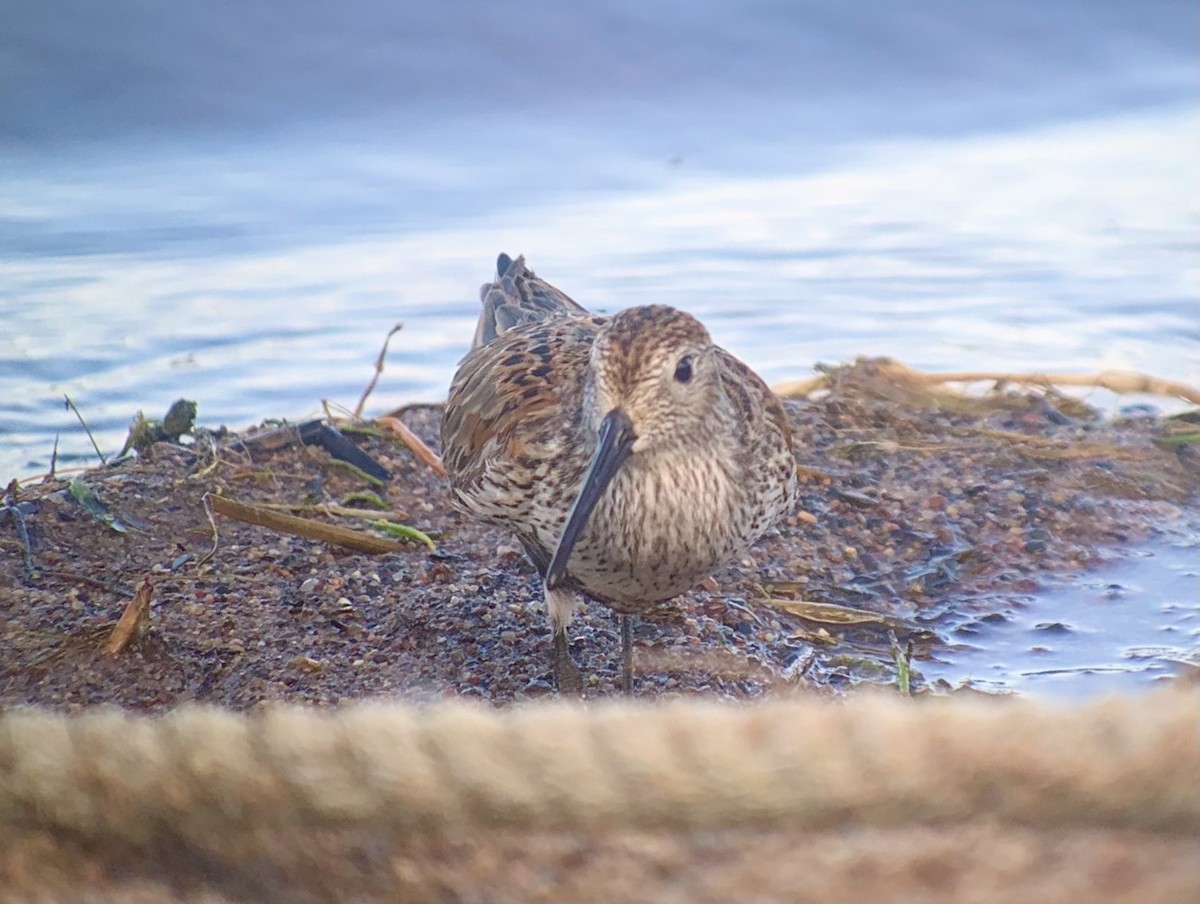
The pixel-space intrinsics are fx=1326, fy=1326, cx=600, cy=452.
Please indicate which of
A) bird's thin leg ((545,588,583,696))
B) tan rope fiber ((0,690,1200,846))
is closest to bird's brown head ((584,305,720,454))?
bird's thin leg ((545,588,583,696))

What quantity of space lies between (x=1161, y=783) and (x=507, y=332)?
354 cm

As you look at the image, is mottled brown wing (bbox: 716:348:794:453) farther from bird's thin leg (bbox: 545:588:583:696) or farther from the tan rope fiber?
the tan rope fiber

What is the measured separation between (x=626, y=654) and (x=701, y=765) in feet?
9.03

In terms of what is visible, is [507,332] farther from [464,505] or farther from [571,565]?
[571,565]

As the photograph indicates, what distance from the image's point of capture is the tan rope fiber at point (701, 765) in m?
0.58

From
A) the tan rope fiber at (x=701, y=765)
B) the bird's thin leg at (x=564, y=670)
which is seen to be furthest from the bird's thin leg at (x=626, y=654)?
the tan rope fiber at (x=701, y=765)

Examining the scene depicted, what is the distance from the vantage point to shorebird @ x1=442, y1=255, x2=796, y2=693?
2.98m

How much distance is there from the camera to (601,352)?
118 inches

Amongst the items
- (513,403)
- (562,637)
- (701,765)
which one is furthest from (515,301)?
(701,765)

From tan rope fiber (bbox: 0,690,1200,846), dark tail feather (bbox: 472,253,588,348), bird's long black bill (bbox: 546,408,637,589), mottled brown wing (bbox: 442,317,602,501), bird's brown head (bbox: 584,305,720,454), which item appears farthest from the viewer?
dark tail feather (bbox: 472,253,588,348)

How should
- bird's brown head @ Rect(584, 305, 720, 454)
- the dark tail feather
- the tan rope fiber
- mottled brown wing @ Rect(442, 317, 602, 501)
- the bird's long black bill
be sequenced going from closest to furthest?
the tan rope fiber < the bird's long black bill < bird's brown head @ Rect(584, 305, 720, 454) < mottled brown wing @ Rect(442, 317, 602, 501) < the dark tail feather

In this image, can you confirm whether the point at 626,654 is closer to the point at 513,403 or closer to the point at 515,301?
the point at 513,403

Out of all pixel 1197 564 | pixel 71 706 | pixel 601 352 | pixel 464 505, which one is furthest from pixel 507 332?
pixel 1197 564

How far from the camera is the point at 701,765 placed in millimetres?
581
